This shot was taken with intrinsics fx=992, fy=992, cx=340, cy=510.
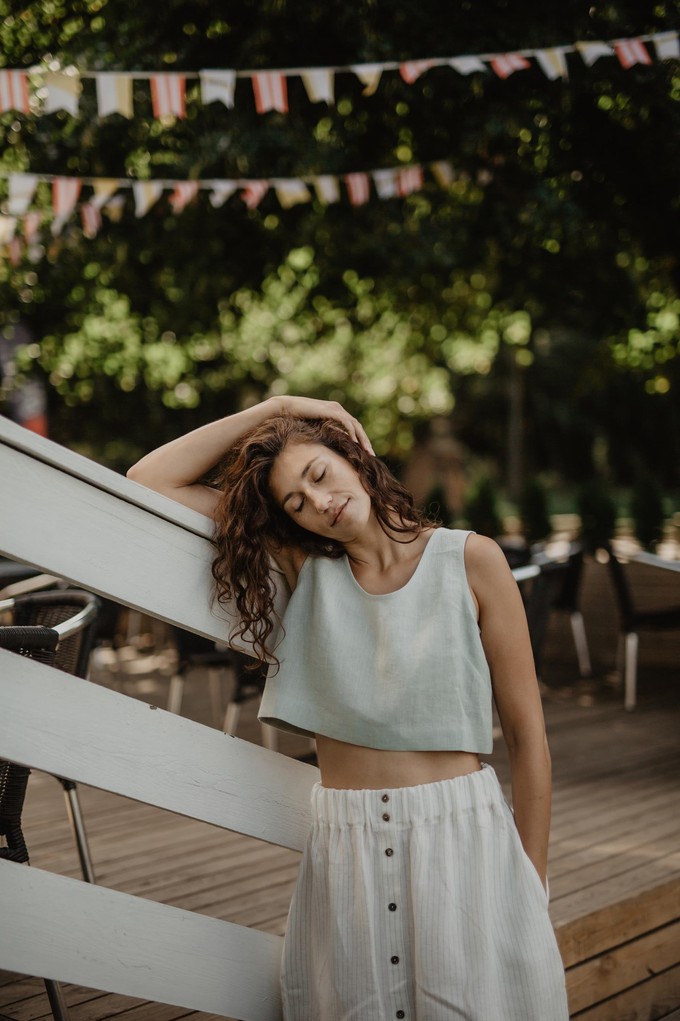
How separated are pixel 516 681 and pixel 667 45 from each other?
3.63 metres

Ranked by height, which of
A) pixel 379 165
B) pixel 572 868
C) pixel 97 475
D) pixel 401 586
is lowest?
pixel 572 868

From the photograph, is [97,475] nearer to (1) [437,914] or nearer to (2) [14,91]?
(1) [437,914]

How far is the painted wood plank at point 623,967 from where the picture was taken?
7.66ft

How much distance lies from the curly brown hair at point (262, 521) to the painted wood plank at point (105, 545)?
0.04m

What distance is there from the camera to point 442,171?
6145 millimetres

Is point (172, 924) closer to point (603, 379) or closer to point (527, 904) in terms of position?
point (527, 904)

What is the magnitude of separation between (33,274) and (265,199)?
2.38 meters

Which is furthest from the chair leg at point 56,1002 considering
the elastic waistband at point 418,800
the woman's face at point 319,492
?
the woman's face at point 319,492

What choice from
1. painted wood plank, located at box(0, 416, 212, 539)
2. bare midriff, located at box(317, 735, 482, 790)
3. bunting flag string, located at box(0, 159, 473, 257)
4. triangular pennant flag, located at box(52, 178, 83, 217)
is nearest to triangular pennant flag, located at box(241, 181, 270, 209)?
bunting flag string, located at box(0, 159, 473, 257)

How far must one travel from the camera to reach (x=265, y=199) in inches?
256

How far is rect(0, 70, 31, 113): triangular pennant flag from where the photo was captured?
180 inches

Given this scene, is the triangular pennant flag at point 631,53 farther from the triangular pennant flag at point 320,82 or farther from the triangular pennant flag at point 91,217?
the triangular pennant flag at point 91,217

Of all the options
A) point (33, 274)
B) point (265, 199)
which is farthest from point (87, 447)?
point (265, 199)

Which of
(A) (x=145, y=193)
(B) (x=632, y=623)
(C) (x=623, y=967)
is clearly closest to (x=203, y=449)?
(C) (x=623, y=967)
